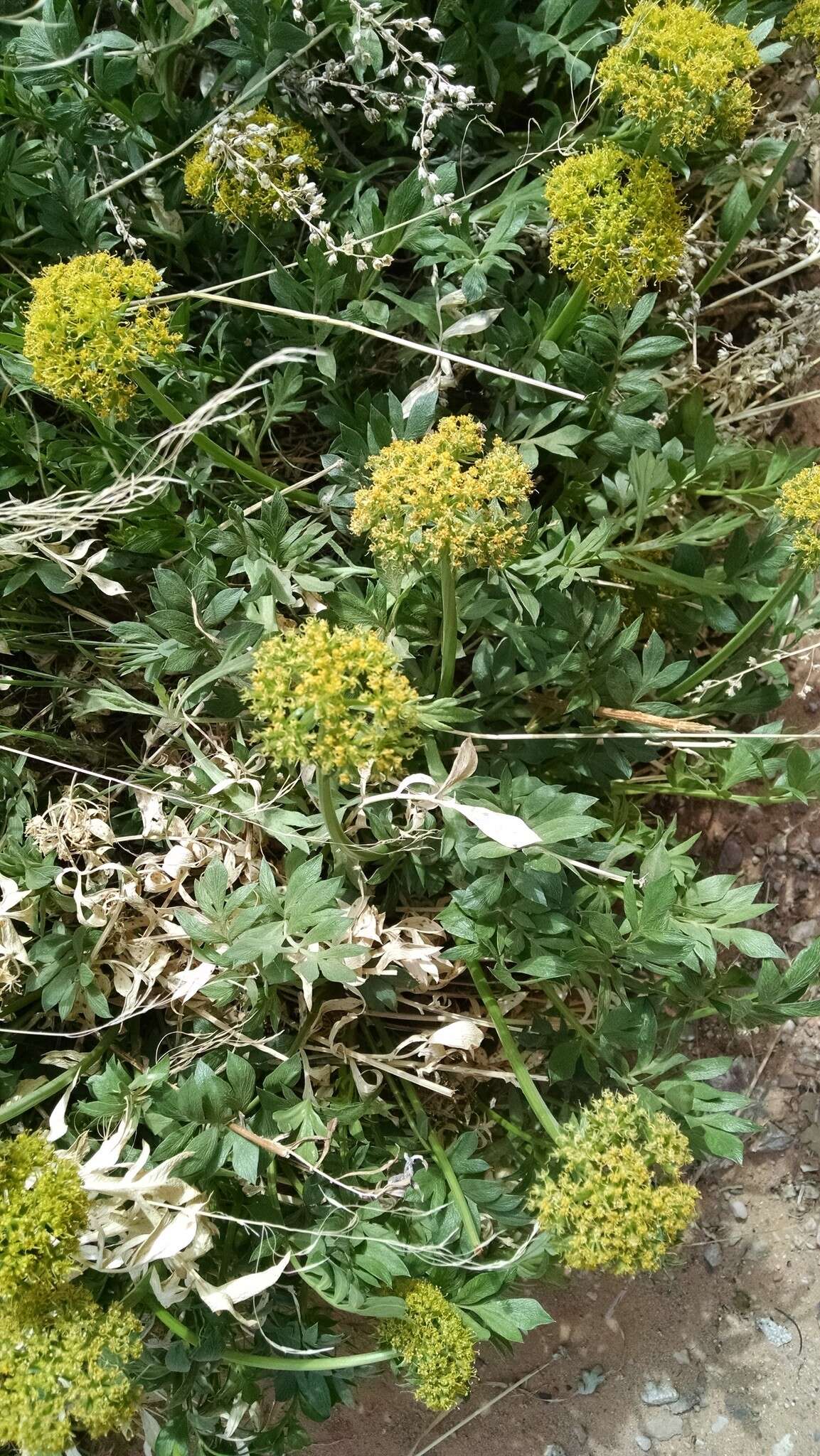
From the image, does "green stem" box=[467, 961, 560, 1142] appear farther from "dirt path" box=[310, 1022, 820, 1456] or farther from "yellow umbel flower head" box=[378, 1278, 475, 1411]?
"dirt path" box=[310, 1022, 820, 1456]

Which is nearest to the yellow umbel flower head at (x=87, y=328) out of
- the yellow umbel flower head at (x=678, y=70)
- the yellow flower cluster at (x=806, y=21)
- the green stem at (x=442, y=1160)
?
the yellow umbel flower head at (x=678, y=70)

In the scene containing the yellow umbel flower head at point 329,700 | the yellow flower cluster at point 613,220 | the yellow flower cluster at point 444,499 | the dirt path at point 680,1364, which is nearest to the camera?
the yellow umbel flower head at point 329,700

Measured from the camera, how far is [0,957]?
1.96 meters

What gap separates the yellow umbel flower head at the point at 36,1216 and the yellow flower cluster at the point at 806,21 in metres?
2.22

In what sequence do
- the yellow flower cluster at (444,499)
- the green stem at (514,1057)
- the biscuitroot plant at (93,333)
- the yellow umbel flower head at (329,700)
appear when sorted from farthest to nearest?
the green stem at (514,1057) < the biscuitroot plant at (93,333) < the yellow flower cluster at (444,499) < the yellow umbel flower head at (329,700)

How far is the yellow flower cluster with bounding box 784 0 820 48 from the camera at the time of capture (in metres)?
1.70

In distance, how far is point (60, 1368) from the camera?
1.51 meters

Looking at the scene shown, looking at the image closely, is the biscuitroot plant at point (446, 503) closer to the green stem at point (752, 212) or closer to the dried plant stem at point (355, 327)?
the dried plant stem at point (355, 327)

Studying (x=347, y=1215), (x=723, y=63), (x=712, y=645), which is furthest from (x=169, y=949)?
(x=723, y=63)

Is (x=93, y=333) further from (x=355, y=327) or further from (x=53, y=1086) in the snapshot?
(x=53, y=1086)

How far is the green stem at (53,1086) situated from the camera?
1825mm

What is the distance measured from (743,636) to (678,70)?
0.90m

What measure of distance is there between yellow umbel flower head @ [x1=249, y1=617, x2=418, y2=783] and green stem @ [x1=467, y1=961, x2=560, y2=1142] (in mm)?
710

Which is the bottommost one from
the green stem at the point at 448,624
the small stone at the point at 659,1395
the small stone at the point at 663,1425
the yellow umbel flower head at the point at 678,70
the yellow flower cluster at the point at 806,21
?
the small stone at the point at 663,1425
